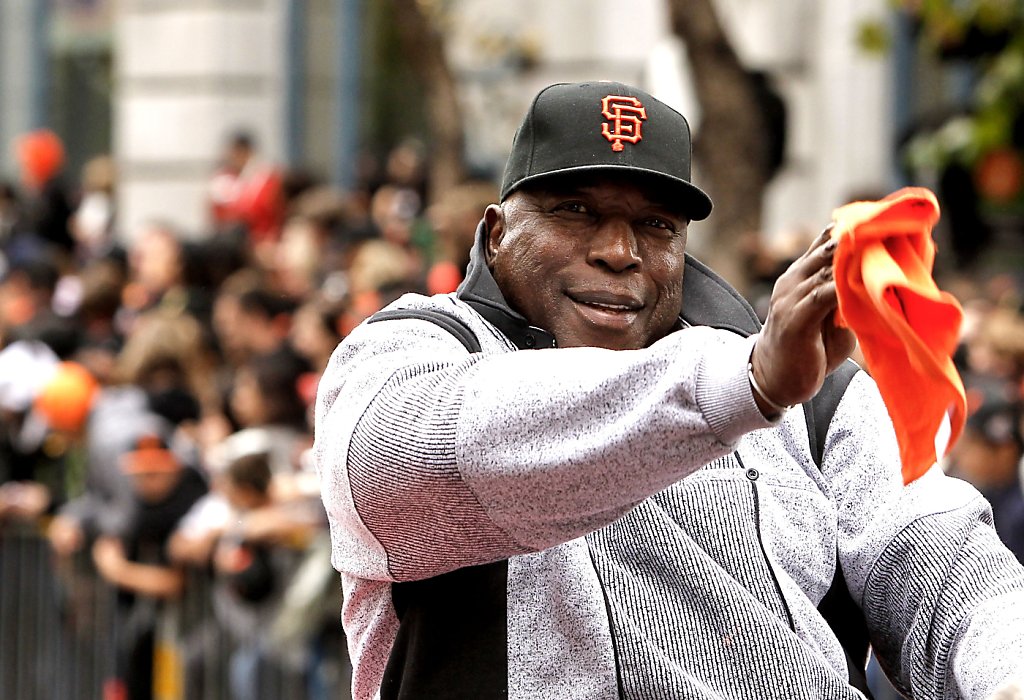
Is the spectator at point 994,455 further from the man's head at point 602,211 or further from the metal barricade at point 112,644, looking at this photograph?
the man's head at point 602,211

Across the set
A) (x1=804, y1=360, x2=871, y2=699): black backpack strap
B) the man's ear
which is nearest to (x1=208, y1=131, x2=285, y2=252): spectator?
the man's ear

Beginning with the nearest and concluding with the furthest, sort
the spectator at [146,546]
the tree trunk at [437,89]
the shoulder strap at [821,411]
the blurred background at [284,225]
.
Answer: the shoulder strap at [821,411] → the blurred background at [284,225] → the spectator at [146,546] → the tree trunk at [437,89]

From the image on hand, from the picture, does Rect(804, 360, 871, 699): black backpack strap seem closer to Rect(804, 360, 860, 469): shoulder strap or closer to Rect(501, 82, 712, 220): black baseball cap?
Rect(804, 360, 860, 469): shoulder strap

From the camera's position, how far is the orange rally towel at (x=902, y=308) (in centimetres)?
264

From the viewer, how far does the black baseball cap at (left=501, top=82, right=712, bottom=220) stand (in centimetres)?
331

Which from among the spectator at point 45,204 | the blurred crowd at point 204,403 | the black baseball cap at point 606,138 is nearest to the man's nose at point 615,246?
the black baseball cap at point 606,138

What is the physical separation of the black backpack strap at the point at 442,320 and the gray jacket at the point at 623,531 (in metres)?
0.03

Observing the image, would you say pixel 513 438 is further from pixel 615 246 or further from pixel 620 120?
pixel 620 120

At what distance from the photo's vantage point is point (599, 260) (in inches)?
132

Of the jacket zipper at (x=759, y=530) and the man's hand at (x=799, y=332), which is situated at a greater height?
the man's hand at (x=799, y=332)

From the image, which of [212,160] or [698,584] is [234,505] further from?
[212,160]

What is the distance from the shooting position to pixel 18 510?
9.99m

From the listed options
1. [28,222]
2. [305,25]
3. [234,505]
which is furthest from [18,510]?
[305,25]

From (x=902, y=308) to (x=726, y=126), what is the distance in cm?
778
